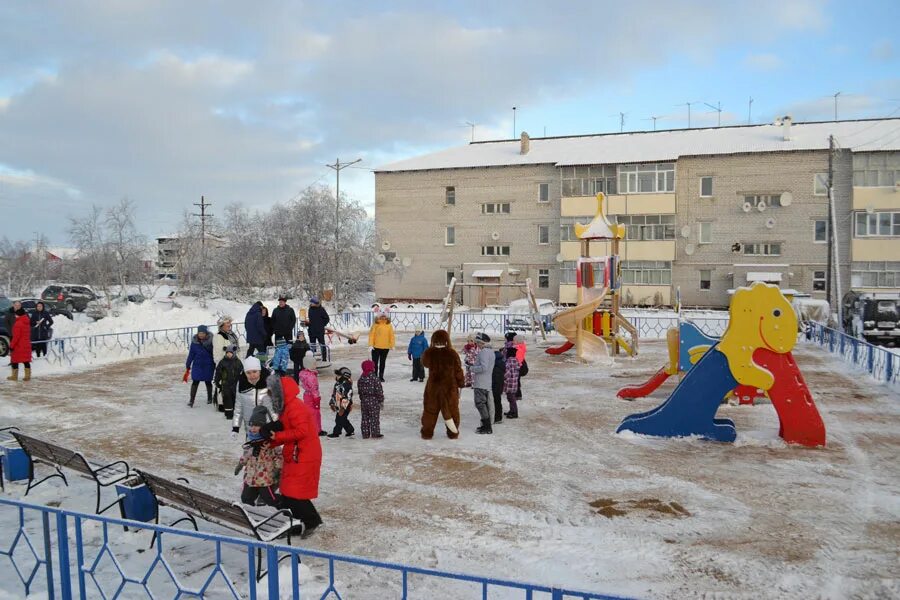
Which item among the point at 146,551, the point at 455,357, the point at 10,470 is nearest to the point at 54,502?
the point at 10,470

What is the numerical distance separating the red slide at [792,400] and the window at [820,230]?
30481mm

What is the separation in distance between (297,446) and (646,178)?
34685 mm

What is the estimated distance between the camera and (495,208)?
40438 mm

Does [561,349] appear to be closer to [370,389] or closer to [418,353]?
[418,353]

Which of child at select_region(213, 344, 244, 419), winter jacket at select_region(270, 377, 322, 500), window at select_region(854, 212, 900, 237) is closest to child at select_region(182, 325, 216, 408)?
child at select_region(213, 344, 244, 419)

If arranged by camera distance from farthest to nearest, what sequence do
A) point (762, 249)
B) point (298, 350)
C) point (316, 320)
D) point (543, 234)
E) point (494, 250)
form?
point (494, 250) → point (543, 234) → point (762, 249) → point (316, 320) → point (298, 350)

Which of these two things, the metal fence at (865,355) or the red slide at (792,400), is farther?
the metal fence at (865,355)

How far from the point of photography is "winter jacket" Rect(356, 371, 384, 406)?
893cm

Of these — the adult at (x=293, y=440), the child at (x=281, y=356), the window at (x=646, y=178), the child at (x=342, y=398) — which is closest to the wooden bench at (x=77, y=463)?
the adult at (x=293, y=440)

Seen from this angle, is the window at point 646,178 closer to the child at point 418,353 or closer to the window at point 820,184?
the window at point 820,184

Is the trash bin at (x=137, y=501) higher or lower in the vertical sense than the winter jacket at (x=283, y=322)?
lower

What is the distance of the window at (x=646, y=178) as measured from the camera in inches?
1416

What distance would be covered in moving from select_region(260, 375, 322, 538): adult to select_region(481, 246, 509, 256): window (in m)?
35.6

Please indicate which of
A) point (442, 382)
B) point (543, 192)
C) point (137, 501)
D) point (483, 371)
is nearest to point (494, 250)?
point (543, 192)
